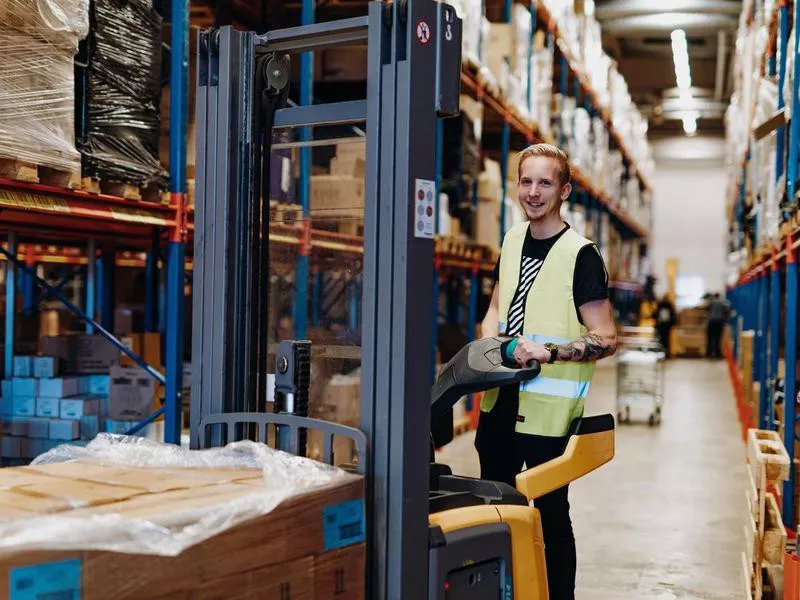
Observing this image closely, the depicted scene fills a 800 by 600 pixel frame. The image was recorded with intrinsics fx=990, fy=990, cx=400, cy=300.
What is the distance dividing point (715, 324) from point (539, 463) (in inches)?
881

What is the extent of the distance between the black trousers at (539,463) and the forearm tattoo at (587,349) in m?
0.27

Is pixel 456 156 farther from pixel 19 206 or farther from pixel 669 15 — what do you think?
pixel 669 15

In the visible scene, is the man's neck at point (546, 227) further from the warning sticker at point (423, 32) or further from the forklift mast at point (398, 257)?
the warning sticker at point (423, 32)

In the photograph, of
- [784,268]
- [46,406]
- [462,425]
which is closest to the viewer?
[46,406]

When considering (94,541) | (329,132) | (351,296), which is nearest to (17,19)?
(329,132)

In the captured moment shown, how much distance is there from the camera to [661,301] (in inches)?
985

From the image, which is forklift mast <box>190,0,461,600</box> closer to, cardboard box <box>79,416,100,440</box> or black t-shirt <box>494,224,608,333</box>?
black t-shirt <box>494,224,608,333</box>

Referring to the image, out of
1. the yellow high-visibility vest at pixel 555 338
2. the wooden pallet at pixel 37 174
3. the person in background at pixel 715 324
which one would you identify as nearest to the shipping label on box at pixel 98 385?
the wooden pallet at pixel 37 174

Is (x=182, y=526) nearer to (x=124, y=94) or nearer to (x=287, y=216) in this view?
(x=287, y=216)

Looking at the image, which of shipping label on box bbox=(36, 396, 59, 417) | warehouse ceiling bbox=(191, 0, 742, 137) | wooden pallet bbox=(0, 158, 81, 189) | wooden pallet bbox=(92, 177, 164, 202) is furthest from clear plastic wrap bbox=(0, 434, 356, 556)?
warehouse ceiling bbox=(191, 0, 742, 137)

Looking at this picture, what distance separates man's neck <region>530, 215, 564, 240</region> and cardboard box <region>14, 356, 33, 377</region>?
3.46 meters

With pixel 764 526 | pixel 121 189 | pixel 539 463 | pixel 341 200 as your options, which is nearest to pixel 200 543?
pixel 341 200

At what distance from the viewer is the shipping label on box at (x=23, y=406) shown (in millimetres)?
5523

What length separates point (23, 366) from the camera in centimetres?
559
